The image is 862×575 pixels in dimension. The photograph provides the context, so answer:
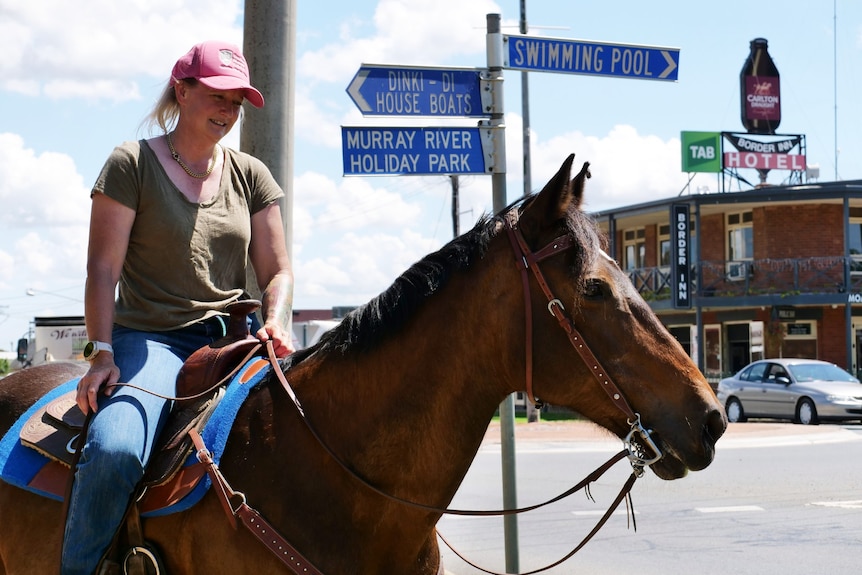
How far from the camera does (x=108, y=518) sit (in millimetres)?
3119

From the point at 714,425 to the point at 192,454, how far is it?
1.67 metres

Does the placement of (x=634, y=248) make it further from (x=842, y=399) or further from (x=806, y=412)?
(x=842, y=399)

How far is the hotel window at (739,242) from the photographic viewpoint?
37.5 metres

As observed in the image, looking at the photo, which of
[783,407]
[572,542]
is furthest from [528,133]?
[572,542]

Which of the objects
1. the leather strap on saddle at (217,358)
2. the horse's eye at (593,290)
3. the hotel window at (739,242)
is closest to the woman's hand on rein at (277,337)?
the leather strap on saddle at (217,358)

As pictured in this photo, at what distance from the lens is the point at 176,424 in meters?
3.30

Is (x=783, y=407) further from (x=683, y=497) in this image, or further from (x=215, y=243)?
(x=215, y=243)

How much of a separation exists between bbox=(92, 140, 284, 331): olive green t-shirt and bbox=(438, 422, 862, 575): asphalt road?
2.48 m

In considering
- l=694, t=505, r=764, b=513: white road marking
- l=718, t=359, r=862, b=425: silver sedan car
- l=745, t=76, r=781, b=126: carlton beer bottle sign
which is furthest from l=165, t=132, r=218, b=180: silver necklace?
l=745, t=76, r=781, b=126: carlton beer bottle sign

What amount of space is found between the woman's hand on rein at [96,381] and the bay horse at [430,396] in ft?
1.46

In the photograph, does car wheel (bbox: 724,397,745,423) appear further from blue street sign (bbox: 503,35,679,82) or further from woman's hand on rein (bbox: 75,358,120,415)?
woman's hand on rein (bbox: 75,358,120,415)

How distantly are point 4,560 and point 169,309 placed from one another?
46.3 inches

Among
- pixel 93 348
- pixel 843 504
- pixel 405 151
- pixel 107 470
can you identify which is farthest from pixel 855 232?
pixel 107 470

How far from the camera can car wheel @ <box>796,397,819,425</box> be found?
73.8 feet
